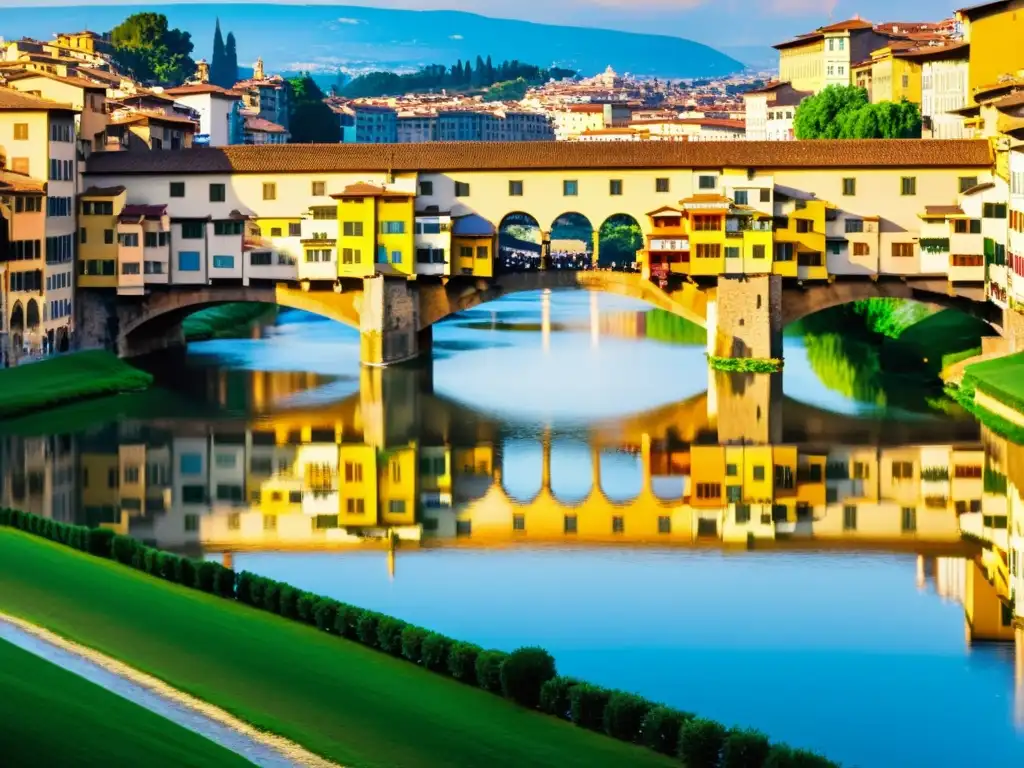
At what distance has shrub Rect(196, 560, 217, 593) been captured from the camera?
3170 centimetres

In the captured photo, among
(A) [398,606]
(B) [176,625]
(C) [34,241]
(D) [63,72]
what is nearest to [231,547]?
(A) [398,606]

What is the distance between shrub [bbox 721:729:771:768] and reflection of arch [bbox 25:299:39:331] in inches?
1682

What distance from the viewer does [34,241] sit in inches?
2453

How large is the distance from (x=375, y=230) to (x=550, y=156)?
242 inches

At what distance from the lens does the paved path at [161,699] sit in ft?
78.9

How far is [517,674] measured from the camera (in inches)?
1009

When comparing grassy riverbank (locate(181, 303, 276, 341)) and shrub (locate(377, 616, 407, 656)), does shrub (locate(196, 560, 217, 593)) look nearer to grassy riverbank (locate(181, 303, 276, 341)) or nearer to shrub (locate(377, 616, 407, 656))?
shrub (locate(377, 616, 407, 656))

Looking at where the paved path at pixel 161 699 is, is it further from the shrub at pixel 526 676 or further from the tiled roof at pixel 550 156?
the tiled roof at pixel 550 156

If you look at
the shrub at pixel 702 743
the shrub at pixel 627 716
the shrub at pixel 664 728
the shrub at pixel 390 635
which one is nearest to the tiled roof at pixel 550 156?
the shrub at pixel 390 635

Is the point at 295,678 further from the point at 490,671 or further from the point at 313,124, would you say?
the point at 313,124

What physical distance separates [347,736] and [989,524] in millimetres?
18722

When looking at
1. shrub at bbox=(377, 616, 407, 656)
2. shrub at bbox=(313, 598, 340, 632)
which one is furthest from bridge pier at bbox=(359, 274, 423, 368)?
shrub at bbox=(377, 616, 407, 656)

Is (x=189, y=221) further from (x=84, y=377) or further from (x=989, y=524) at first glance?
(x=989, y=524)

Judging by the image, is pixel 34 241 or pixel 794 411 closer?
pixel 794 411
